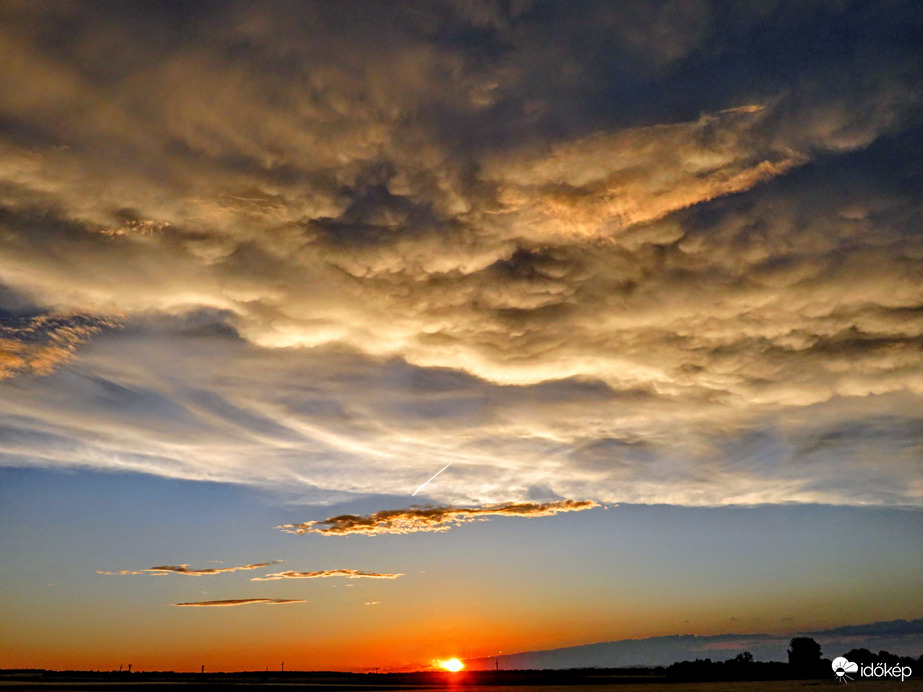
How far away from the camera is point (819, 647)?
197125mm

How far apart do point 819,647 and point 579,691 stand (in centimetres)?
12587

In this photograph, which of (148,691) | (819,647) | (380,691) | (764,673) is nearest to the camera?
(148,691)

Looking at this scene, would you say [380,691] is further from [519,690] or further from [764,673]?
[764,673]

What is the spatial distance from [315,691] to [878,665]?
433ft

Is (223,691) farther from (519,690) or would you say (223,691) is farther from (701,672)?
(701,672)

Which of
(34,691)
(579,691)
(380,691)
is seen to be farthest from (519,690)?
(34,691)

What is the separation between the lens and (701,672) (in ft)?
651

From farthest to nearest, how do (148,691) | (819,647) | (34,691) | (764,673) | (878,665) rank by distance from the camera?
1. (819,647)
2. (764,673)
3. (878,665)
4. (148,691)
5. (34,691)

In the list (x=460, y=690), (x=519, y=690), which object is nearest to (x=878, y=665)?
(x=519, y=690)

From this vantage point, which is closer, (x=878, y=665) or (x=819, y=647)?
(x=878, y=665)

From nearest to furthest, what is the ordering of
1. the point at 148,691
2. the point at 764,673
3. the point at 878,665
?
the point at 148,691
the point at 878,665
the point at 764,673

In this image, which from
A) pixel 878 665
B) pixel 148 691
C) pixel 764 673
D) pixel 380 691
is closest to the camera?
pixel 148 691

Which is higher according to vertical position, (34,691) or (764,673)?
(34,691)

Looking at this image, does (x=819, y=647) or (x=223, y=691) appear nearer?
(x=223, y=691)
